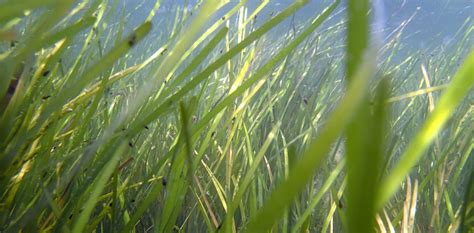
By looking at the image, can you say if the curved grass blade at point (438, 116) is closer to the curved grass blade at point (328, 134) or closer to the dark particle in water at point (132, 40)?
the curved grass blade at point (328, 134)

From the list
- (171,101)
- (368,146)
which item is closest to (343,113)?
(368,146)

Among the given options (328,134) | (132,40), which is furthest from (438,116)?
(132,40)

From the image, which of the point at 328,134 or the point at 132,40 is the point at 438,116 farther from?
the point at 132,40

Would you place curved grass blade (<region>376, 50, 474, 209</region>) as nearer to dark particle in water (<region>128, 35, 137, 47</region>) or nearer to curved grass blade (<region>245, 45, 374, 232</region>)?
curved grass blade (<region>245, 45, 374, 232</region>)

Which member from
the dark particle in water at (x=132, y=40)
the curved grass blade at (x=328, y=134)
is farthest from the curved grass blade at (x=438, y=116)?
the dark particle in water at (x=132, y=40)

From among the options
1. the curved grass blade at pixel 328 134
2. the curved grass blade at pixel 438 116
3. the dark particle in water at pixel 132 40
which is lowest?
the curved grass blade at pixel 438 116

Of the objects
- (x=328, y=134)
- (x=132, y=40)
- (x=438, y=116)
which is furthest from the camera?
(x=132, y=40)

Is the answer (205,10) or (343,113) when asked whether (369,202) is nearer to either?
(343,113)

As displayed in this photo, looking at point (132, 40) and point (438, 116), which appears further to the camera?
point (132, 40)

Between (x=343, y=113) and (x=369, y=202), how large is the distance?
0.05 meters

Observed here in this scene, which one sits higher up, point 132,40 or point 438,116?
point 132,40

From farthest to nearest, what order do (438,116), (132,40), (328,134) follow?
(132,40)
(438,116)
(328,134)

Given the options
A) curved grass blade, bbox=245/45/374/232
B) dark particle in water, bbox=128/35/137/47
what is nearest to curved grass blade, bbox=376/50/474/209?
curved grass blade, bbox=245/45/374/232

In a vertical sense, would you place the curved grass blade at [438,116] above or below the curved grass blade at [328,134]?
below
